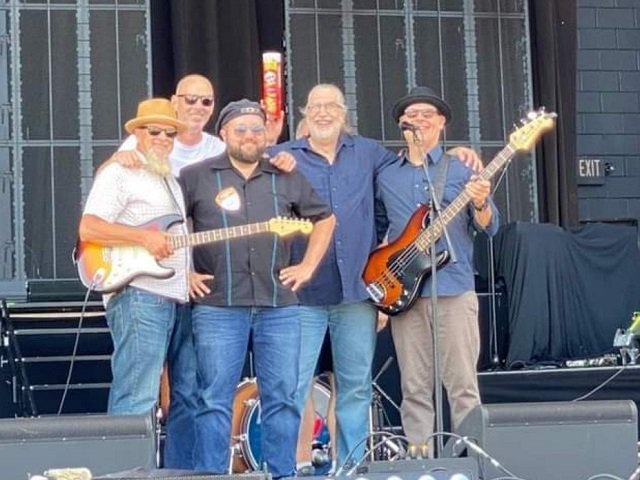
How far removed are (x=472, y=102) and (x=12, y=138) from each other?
313 cm

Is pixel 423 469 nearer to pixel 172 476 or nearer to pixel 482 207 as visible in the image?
pixel 172 476

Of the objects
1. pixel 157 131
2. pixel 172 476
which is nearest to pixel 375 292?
pixel 157 131

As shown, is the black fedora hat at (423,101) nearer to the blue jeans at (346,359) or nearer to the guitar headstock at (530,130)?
the guitar headstock at (530,130)

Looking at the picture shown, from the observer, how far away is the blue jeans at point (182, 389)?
6062mm

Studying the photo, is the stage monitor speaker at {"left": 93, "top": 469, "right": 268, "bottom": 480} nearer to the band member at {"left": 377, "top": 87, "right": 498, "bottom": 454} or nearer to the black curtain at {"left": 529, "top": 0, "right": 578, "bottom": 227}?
the band member at {"left": 377, "top": 87, "right": 498, "bottom": 454}

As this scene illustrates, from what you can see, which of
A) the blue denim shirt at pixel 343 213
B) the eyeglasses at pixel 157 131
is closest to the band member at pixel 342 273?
the blue denim shirt at pixel 343 213

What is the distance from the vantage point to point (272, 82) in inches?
339

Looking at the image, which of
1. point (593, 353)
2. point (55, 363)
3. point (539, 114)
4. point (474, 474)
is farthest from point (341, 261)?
point (593, 353)

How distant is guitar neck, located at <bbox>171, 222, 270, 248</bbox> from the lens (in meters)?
5.85

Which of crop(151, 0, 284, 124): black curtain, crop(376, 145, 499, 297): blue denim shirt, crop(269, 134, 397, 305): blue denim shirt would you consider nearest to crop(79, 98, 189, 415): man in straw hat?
Result: crop(269, 134, 397, 305): blue denim shirt

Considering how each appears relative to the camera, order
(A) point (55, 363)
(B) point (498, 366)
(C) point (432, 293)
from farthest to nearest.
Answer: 1. (B) point (498, 366)
2. (A) point (55, 363)
3. (C) point (432, 293)

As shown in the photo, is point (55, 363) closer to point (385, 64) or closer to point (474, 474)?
point (385, 64)

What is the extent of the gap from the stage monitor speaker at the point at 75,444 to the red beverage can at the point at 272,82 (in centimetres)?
381

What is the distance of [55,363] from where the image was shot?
7.96m
